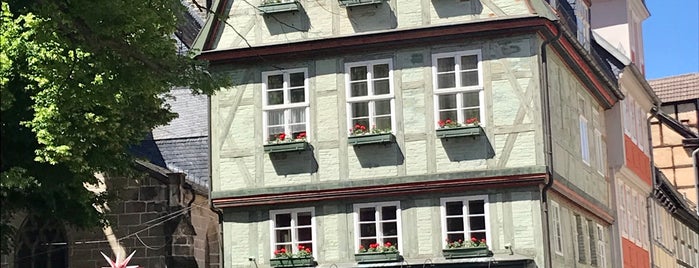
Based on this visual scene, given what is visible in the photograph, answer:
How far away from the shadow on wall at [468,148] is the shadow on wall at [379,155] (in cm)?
88

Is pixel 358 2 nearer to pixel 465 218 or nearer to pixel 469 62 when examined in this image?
pixel 469 62

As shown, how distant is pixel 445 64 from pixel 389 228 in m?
3.09

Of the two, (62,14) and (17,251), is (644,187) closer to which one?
(17,251)

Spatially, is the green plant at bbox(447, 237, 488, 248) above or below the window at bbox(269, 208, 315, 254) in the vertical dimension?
below

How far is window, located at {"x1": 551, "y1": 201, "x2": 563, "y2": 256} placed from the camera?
24.8m

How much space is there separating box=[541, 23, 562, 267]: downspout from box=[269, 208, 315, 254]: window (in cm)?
425

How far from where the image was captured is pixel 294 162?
2548 centimetres

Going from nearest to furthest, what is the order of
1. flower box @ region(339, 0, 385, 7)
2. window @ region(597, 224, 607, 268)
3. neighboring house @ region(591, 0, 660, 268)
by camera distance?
flower box @ region(339, 0, 385, 7), window @ region(597, 224, 607, 268), neighboring house @ region(591, 0, 660, 268)

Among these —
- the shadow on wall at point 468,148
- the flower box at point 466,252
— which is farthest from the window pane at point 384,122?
the flower box at point 466,252

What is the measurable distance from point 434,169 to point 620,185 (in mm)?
8731

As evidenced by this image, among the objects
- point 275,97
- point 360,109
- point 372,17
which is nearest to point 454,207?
point 360,109

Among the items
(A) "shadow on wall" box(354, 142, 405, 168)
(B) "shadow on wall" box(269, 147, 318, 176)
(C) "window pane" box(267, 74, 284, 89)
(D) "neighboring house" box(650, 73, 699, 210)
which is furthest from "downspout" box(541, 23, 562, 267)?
(D) "neighboring house" box(650, 73, 699, 210)

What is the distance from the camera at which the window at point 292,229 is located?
2534 centimetres

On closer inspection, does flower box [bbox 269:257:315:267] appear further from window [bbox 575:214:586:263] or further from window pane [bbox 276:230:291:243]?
window [bbox 575:214:586:263]
